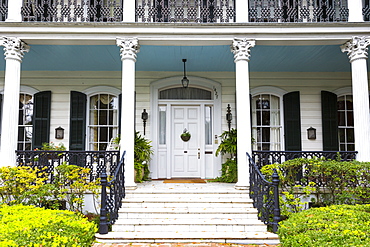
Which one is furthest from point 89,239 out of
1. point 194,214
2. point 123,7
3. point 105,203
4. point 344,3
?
point 344,3

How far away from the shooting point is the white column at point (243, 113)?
6.54 meters

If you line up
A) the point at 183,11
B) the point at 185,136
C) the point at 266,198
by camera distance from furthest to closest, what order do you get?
the point at 185,136
the point at 183,11
the point at 266,198

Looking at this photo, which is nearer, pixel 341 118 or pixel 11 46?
pixel 11 46

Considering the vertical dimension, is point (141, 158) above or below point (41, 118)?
below

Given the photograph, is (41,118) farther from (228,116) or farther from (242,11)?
(242,11)

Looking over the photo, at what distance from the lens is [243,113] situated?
666cm

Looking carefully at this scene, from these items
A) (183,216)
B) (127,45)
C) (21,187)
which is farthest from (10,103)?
(183,216)

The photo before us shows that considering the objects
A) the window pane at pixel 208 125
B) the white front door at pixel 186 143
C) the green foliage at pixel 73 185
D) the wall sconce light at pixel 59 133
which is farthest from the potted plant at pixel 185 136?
the wall sconce light at pixel 59 133

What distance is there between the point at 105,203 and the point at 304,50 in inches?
232

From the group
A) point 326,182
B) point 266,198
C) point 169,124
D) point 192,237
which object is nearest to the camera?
point 192,237

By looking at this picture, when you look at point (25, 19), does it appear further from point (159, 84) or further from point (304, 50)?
point (304, 50)

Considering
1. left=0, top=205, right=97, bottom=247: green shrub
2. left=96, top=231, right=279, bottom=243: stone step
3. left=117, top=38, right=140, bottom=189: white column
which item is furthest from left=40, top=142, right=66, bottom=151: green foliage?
left=0, top=205, right=97, bottom=247: green shrub

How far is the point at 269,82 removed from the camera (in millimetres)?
9227

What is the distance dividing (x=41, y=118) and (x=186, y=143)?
432cm
